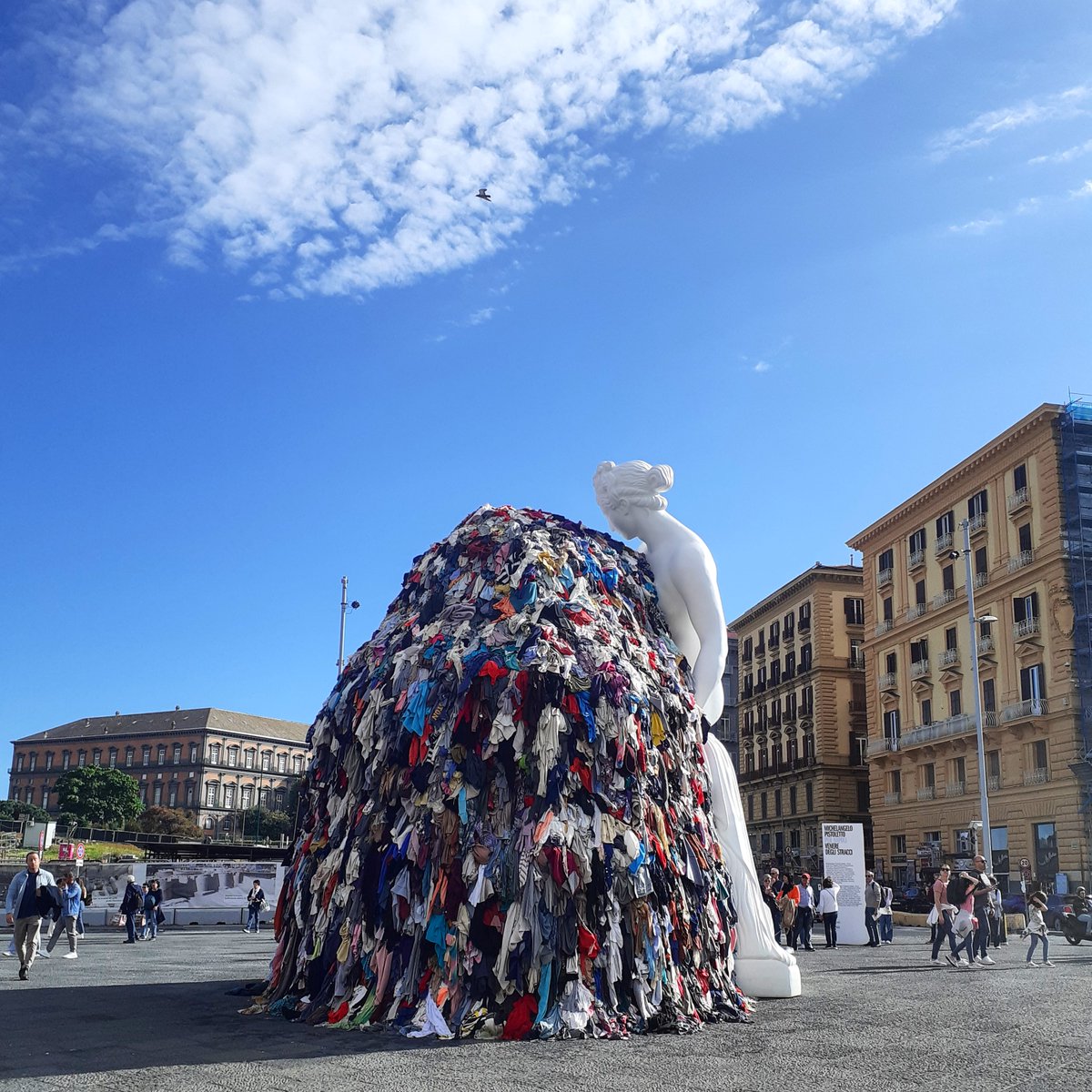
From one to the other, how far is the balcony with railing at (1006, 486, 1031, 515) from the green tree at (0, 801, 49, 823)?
245ft

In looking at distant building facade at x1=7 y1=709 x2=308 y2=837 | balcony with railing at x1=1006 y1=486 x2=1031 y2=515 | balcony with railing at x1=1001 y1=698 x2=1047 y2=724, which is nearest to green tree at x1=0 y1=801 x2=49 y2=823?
distant building facade at x1=7 y1=709 x2=308 y2=837

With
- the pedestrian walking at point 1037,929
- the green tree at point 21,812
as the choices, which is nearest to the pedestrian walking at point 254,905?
the pedestrian walking at point 1037,929

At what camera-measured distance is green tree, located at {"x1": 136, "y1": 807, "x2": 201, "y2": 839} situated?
101 meters

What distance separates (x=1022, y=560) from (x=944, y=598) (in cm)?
588

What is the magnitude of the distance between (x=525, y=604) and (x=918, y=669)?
1761 inches

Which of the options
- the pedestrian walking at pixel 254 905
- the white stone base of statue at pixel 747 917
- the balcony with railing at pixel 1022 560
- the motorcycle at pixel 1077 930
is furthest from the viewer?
the balcony with railing at pixel 1022 560

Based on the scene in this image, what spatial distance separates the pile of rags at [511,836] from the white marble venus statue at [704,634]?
398 mm

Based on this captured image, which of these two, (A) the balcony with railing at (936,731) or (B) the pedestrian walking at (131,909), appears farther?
(A) the balcony with railing at (936,731)

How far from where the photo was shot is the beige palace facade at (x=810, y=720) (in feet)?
197

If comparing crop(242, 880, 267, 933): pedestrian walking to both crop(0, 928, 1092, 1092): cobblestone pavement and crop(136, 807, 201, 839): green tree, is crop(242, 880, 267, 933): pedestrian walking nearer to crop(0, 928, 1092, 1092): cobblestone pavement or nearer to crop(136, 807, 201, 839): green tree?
crop(0, 928, 1092, 1092): cobblestone pavement

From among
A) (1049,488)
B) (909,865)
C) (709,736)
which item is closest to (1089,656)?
(1049,488)

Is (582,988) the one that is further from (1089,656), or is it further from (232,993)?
(1089,656)

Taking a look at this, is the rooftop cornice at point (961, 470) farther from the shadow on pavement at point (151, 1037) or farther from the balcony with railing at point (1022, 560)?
the shadow on pavement at point (151, 1037)

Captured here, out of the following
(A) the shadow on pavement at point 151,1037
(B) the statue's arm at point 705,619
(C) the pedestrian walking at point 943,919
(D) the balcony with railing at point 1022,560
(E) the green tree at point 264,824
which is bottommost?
(E) the green tree at point 264,824
